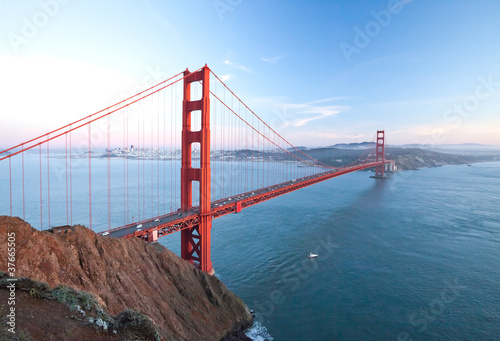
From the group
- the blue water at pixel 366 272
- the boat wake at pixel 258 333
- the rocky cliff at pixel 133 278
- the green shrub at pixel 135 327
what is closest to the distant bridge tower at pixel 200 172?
the blue water at pixel 366 272

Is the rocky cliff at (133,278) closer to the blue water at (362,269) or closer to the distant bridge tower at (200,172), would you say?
the blue water at (362,269)

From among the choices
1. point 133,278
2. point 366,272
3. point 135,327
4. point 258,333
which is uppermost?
point 135,327

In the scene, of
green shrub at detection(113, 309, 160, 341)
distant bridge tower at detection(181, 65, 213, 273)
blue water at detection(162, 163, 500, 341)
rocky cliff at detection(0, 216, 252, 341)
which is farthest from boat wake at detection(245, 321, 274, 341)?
green shrub at detection(113, 309, 160, 341)

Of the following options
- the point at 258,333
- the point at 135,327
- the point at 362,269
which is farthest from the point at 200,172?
the point at 362,269

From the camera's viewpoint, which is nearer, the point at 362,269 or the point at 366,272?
the point at 366,272

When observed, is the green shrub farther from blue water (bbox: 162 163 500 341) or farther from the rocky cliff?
blue water (bbox: 162 163 500 341)

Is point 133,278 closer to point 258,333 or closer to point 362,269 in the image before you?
point 258,333

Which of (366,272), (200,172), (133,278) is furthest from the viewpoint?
(366,272)

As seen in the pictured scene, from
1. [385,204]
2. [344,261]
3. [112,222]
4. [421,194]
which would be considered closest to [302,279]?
[344,261]
